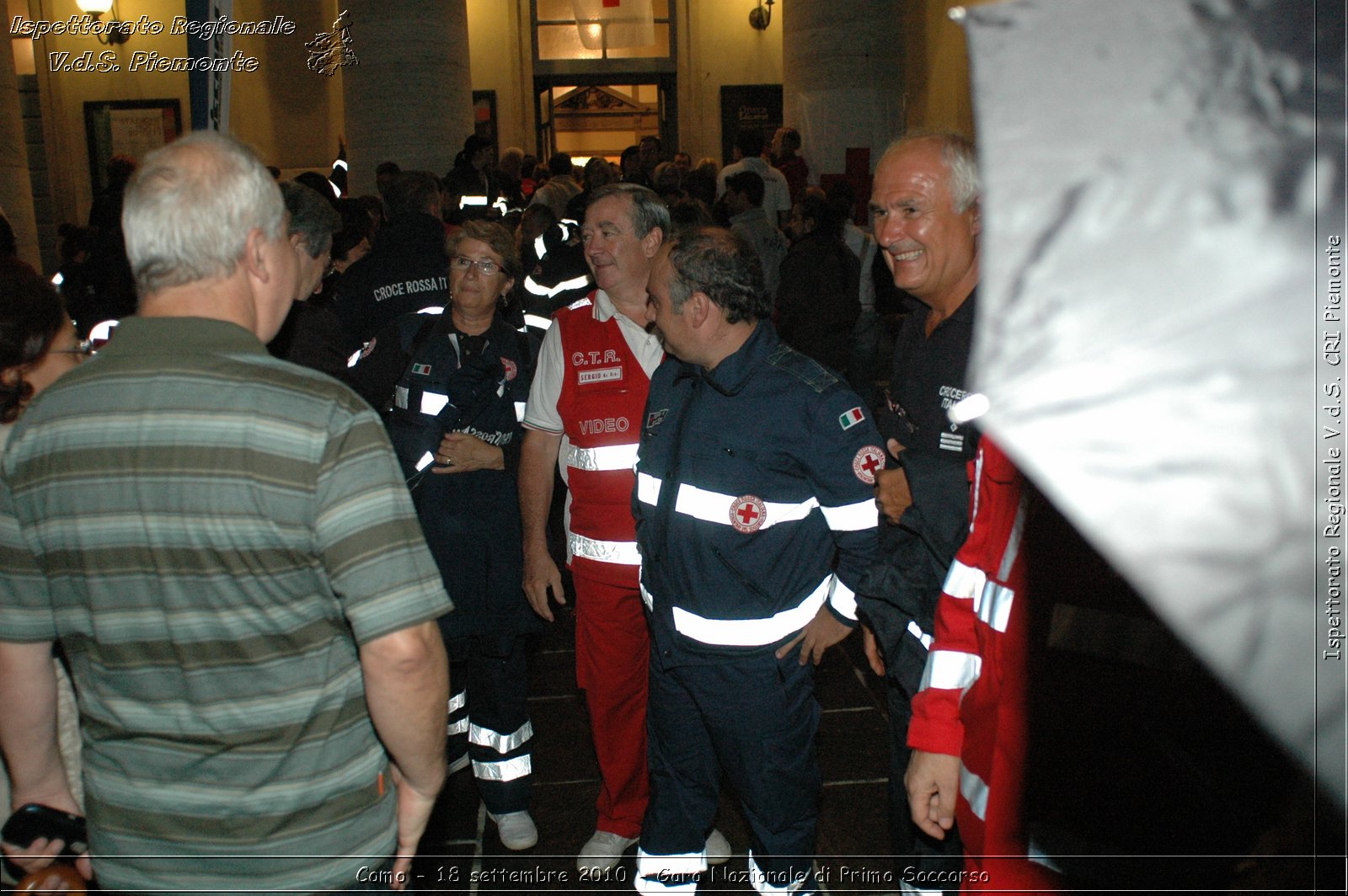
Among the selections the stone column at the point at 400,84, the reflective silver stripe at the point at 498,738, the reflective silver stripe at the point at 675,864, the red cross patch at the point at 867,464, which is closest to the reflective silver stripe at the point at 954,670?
the red cross patch at the point at 867,464

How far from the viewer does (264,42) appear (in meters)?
14.1

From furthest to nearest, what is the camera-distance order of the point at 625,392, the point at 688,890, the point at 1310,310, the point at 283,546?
the point at 625,392 → the point at 688,890 → the point at 283,546 → the point at 1310,310

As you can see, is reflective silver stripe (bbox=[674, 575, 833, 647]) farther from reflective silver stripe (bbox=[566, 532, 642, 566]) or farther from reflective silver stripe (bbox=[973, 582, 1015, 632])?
reflective silver stripe (bbox=[973, 582, 1015, 632])

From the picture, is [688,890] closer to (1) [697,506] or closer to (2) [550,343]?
(1) [697,506]

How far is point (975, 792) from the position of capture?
1.79m

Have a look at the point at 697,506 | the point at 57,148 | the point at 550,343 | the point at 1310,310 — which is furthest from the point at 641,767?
the point at 57,148

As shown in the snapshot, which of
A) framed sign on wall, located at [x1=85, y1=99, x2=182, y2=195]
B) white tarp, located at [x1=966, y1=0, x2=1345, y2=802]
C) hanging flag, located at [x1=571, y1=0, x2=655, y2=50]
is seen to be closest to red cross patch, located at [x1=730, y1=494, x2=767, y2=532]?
white tarp, located at [x1=966, y1=0, x2=1345, y2=802]

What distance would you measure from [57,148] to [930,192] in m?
16.2

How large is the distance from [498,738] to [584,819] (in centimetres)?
48

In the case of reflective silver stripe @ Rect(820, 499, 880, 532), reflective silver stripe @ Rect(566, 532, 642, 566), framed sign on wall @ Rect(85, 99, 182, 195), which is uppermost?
framed sign on wall @ Rect(85, 99, 182, 195)

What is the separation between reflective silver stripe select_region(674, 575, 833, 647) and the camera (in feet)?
8.40

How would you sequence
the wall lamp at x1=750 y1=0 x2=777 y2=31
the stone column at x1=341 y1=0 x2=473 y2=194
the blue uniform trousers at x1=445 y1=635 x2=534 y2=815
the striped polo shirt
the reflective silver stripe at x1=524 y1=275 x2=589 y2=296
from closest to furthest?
the striped polo shirt → the blue uniform trousers at x1=445 y1=635 x2=534 y2=815 → the reflective silver stripe at x1=524 y1=275 x2=589 y2=296 → the stone column at x1=341 y1=0 x2=473 y2=194 → the wall lamp at x1=750 y1=0 x2=777 y2=31

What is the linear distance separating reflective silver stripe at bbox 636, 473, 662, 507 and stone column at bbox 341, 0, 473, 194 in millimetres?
8904

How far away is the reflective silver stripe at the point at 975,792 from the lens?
1.74 metres
